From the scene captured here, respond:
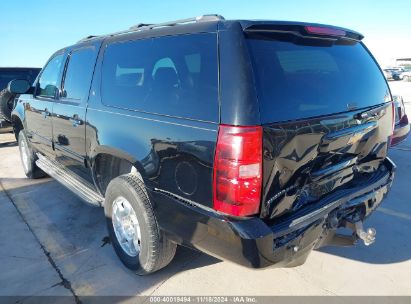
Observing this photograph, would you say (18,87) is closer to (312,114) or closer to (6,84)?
(312,114)

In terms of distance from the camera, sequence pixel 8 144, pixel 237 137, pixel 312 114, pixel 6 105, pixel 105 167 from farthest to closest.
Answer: pixel 8 144 < pixel 6 105 < pixel 105 167 < pixel 312 114 < pixel 237 137

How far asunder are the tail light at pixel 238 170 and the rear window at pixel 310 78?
0.54 ft

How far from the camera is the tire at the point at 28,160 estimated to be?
519cm

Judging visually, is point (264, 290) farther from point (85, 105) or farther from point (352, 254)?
point (85, 105)

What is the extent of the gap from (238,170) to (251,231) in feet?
1.14

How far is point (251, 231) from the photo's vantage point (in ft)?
6.12

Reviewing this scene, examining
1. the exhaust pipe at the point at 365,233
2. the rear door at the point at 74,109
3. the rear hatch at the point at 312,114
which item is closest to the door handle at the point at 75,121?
the rear door at the point at 74,109

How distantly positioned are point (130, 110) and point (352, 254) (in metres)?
2.36

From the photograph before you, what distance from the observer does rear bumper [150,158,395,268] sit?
189cm

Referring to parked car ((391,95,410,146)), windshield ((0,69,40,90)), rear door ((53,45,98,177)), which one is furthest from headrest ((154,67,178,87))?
windshield ((0,69,40,90))

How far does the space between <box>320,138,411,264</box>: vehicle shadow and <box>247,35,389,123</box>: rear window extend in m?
1.39

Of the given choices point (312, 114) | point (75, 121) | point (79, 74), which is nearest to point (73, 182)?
point (75, 121)

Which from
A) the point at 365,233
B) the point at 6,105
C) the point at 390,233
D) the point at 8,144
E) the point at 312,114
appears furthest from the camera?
the point at 8,144

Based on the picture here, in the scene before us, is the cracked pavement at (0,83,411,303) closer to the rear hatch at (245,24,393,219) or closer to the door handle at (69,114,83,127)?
the rear hatch at (245,24,393,219)
